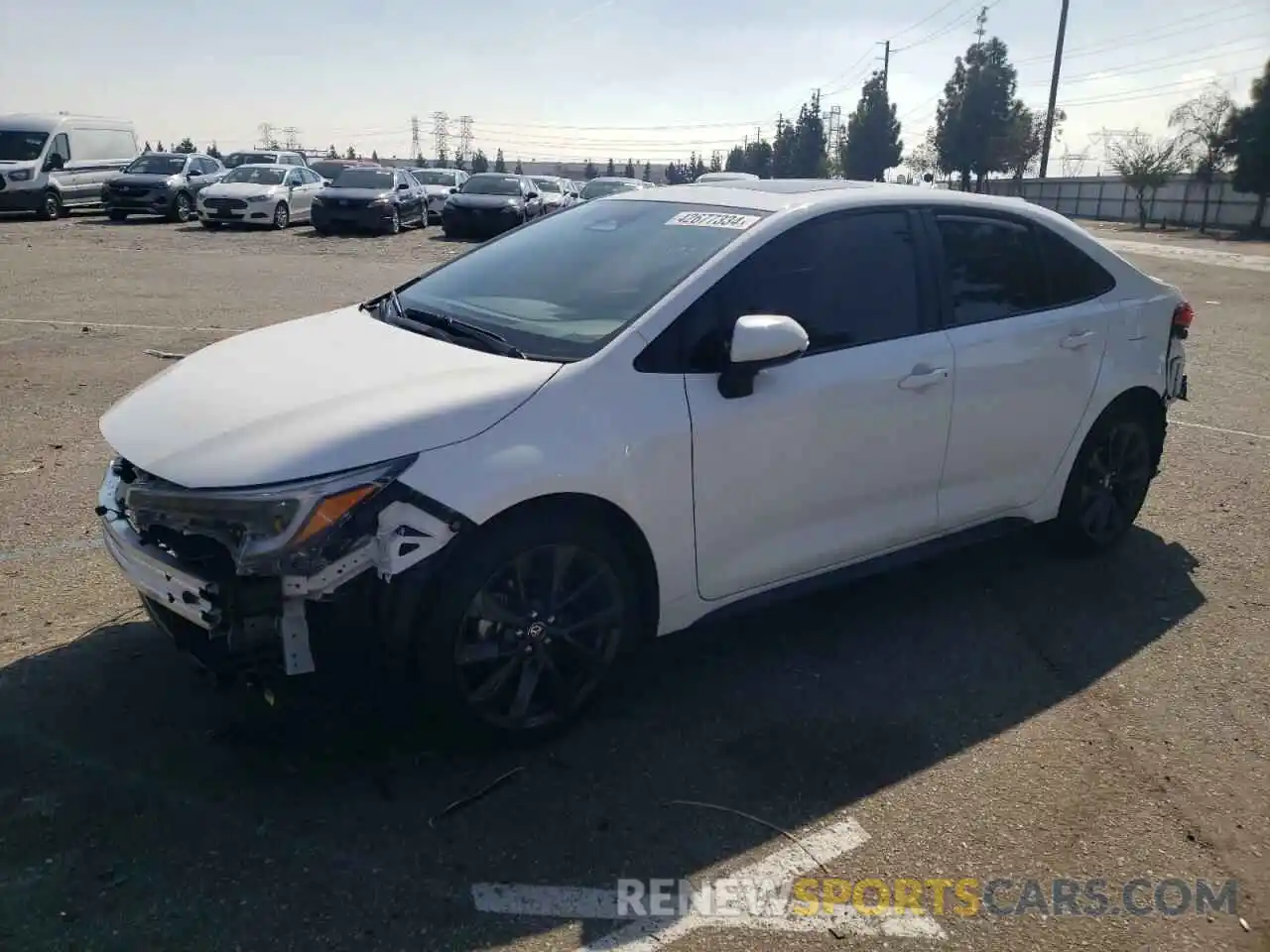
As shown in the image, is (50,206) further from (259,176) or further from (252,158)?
(252,158)

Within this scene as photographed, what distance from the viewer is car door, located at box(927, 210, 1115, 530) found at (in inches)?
172

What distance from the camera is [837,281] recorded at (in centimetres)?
405

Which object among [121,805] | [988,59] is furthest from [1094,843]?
[988,59]

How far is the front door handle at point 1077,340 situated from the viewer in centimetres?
473

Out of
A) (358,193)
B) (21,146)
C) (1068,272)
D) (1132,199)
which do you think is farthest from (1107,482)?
(1132,199)

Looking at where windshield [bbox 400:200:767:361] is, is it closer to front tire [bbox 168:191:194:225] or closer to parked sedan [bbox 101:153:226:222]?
parked sedan [bbox 101:153:226:222]

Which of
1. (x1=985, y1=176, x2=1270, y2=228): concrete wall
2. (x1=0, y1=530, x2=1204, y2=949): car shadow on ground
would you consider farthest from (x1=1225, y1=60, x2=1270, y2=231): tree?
(x1=0, y1=530, x2=1204, y2=949): car shadow on ground

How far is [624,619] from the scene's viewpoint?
350 centimetres

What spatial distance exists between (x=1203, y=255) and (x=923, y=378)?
30.4 m

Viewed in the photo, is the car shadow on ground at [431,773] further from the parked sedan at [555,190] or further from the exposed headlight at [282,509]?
the parked sedan at [555,190]

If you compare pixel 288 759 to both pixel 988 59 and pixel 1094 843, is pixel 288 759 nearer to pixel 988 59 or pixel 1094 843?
pixel 1094 843

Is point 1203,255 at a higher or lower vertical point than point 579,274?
lower

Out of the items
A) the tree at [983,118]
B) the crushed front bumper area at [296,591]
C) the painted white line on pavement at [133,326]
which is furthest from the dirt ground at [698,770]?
the tree at [983,118]

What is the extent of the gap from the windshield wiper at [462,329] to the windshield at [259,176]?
81.2 feet
